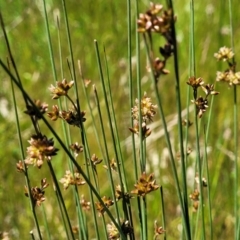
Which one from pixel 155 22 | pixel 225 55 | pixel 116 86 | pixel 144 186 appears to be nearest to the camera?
pixel 155 22

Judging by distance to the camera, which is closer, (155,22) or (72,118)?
(155,22)

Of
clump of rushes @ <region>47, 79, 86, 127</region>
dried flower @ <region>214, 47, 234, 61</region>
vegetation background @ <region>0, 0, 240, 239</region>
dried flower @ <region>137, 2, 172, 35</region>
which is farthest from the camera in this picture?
vegetation background @ <region>0, 0, 240, 239</region>

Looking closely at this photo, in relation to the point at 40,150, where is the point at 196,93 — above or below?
above

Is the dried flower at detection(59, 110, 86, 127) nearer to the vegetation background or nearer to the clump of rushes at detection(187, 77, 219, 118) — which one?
the clump of rushes at detection(187, 77, 219, 118)

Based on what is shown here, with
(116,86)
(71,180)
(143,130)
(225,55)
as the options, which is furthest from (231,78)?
(116,86)

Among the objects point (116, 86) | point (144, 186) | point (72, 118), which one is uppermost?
point (116, 86)

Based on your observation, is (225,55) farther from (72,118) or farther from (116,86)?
(116,86)

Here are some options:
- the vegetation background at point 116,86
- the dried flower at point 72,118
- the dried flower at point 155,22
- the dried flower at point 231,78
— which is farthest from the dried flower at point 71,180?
the vegetation background at point 116,86

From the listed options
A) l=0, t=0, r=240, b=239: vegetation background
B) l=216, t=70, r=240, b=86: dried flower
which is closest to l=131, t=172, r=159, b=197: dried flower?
l=216, t=70, r=240, b=86: dried flower
